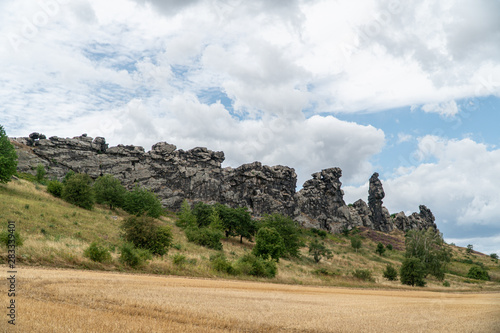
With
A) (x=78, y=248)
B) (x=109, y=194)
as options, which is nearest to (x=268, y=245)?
(x=78, y=248)

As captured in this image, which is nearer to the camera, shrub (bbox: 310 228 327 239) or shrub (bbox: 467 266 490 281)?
shrub (bbox: 467 266 490 281)

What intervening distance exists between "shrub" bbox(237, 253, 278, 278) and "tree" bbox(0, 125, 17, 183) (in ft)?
164

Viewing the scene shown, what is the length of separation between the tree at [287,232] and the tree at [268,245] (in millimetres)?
12299

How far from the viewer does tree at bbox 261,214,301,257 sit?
77.1 m

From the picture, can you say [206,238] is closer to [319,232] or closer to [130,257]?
[130,257]

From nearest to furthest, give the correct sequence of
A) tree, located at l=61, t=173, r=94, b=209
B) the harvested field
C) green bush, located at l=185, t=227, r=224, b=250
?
the harvested field < green bush, located at l=185, t=227, r=224, b=250 < tree, located at l=61, t=173, r=94, b=209

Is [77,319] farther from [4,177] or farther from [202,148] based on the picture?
[202,148]

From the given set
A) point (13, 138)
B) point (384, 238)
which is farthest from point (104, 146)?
point (384, 238)

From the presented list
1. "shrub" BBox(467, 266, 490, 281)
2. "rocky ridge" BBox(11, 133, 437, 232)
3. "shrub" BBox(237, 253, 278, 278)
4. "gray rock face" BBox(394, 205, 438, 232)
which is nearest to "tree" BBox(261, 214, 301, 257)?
"shrub" BBox(237, 253, 278, 278)

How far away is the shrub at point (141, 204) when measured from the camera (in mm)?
88812

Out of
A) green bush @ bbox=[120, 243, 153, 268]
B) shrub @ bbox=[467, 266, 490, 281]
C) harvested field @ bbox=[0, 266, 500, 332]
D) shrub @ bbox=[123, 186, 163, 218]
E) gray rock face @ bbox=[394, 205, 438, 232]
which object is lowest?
shrub @ bbox=[467, 266, 490, 281]

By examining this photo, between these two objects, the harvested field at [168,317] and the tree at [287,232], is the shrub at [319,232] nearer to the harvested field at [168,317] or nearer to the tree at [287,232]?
the tree at [287,232]

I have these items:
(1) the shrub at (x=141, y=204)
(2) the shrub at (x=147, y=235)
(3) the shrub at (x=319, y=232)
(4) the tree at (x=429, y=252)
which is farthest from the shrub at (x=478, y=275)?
(1) the shrub at (x=141, y=204)

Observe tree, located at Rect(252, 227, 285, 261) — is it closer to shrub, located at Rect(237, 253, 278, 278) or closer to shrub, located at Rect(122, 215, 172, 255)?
shrub, located at Rect(237, 253, 278, 278)
